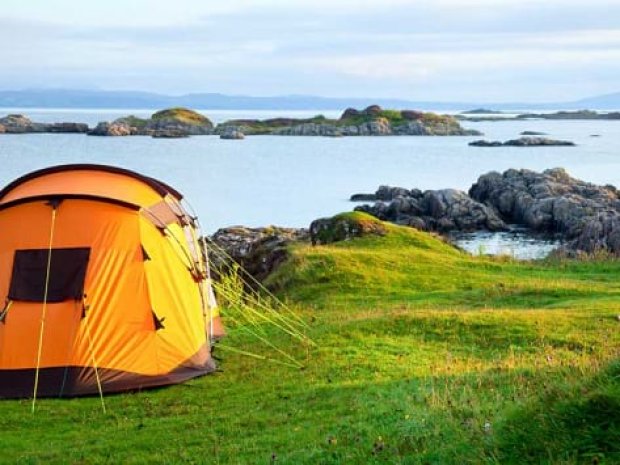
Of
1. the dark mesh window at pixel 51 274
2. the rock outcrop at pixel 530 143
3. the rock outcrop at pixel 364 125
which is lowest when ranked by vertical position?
the dark mesh window at pixel 51 274

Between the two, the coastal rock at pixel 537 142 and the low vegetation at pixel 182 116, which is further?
the low vegetation at pixel 182 116

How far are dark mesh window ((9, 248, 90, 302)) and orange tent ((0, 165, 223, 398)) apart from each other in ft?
0.05

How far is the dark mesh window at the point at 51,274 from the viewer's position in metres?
14.0

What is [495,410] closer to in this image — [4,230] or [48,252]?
[48,252]

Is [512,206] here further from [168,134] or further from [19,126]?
[19,126]

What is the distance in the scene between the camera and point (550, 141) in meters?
140

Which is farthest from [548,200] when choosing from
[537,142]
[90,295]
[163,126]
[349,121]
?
[163,126]

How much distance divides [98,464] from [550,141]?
5427 inches

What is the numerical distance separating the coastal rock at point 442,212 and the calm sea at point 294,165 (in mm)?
4073

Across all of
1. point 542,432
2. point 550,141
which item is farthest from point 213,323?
point 550,141

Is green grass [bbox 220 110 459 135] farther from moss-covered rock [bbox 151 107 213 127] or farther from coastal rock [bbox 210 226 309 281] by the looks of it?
coastal rock [bbox 210 226 309 281]

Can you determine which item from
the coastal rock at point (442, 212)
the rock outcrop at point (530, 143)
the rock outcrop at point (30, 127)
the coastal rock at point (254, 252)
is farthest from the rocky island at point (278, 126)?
the coastal rock at point (254, 252)

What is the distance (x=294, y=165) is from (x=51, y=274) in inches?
3371

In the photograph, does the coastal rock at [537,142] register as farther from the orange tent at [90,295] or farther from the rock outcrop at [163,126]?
the orange tent at [90,295]
